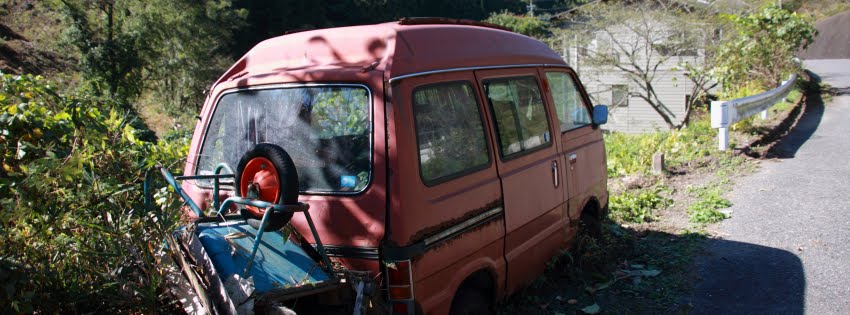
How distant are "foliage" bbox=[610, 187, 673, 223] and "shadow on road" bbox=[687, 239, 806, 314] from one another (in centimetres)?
125

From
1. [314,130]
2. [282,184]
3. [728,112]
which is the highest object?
[314,130]

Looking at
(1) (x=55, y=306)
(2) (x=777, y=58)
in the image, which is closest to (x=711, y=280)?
(1) (x=55, y=306)

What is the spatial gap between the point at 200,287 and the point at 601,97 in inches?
1002

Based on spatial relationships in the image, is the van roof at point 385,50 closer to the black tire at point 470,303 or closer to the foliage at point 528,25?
the black tire at point 470,303

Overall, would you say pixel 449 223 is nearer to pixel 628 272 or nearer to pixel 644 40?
pixel 628 272

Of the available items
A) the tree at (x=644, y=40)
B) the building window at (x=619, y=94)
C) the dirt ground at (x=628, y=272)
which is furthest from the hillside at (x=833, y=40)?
the dirt ground at (x=628, y=272)

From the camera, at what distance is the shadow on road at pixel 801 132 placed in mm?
10523

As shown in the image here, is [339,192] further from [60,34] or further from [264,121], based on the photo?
[60,34]

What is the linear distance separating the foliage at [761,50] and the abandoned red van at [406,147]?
15099 mm

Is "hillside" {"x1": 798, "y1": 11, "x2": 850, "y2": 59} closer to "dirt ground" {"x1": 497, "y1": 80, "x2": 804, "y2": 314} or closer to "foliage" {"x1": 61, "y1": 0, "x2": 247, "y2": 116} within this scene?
"foliage" {"x1": 61, "y1": 0, "x2": 247, "y2": 116}

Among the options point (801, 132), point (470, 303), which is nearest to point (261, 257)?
point (470, 303)

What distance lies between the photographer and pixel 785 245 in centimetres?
627

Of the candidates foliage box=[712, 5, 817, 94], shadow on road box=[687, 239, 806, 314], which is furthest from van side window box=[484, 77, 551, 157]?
foliage box=[712, 5, 817, 94]

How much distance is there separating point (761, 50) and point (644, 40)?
18.5 ft
